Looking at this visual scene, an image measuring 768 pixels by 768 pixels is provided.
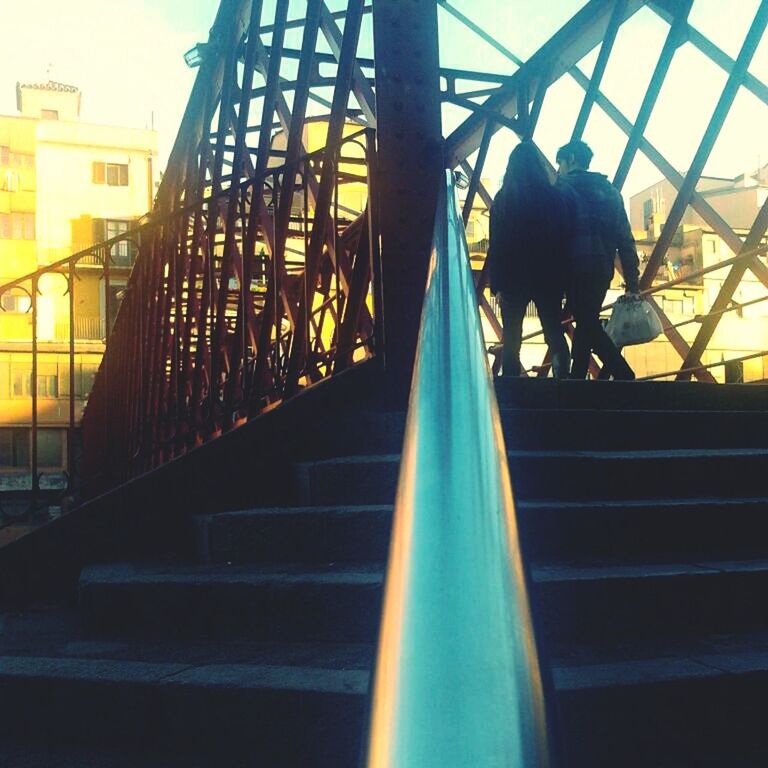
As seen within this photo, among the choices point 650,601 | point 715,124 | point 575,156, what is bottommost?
point 650,601

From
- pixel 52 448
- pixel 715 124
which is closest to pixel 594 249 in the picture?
pixel 715 124

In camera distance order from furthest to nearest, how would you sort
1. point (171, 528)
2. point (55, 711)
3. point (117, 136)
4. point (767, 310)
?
1. point (767, 310)
2. point (117, 136)
3. point (171, 528)
4. point (55, 711)

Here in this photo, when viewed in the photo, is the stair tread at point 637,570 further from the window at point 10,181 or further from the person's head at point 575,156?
the window at point 10,181

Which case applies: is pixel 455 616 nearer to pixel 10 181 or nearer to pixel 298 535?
pixel 298 535

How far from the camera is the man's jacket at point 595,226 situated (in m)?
5.40

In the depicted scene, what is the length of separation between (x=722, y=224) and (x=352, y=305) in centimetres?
414

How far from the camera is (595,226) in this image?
543 cm

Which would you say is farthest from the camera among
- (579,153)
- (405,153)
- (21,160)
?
(21,160)

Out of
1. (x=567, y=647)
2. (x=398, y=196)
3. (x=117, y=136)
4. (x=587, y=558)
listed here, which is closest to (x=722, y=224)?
(x=398, y=196)

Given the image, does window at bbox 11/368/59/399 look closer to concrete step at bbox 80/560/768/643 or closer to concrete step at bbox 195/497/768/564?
concrete step at bbox 195/497/768/564

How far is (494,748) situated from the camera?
2.47 ft

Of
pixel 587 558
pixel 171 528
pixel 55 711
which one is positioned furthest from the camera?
pixel 171 528

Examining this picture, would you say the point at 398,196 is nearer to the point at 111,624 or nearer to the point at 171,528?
the point at 171,528

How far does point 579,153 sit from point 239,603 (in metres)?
4.37
